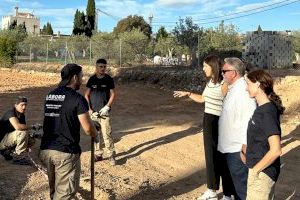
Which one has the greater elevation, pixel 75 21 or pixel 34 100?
pixel 75 21

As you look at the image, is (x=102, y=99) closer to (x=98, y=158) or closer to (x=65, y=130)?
(x=98, y=158)

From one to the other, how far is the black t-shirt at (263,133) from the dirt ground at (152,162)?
2850mm

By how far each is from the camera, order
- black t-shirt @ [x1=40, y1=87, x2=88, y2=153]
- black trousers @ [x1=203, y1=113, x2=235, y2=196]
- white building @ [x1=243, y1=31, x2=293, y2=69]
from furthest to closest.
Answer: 1. white building @ [x1=243, y1=31, x2=293, y2=69]
2. black trousers @ [x1=203, y1=113, x2=235, y2=196]
3. black t-shirt @ [x1=40, y1=87, x2=88, y2=153]

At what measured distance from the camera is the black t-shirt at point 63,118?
467 centimetres

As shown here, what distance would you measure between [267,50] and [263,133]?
76.4 feet

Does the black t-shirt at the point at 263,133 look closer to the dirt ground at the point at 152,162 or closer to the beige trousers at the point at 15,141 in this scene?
the dirt ground at the point at 152,162

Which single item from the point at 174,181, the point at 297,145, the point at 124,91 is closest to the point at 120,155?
the point at 174,181

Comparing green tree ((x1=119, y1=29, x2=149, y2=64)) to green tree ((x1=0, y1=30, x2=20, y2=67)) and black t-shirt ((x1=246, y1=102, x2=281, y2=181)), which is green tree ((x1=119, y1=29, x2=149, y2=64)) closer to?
green tree ((x1=0, y1=30, x2=20, y2=67))

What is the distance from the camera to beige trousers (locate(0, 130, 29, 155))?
8.07 metres

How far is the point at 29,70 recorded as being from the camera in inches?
1451

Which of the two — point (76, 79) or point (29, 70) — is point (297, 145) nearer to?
point (76, 79)

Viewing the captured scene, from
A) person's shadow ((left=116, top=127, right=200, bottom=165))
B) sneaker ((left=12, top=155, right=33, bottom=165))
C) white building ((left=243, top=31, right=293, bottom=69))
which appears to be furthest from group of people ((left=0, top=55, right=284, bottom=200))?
white building ((left=243, top=31, right=293, bottom=69))

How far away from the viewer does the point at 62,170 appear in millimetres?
4781

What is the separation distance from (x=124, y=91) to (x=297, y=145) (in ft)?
43.3
